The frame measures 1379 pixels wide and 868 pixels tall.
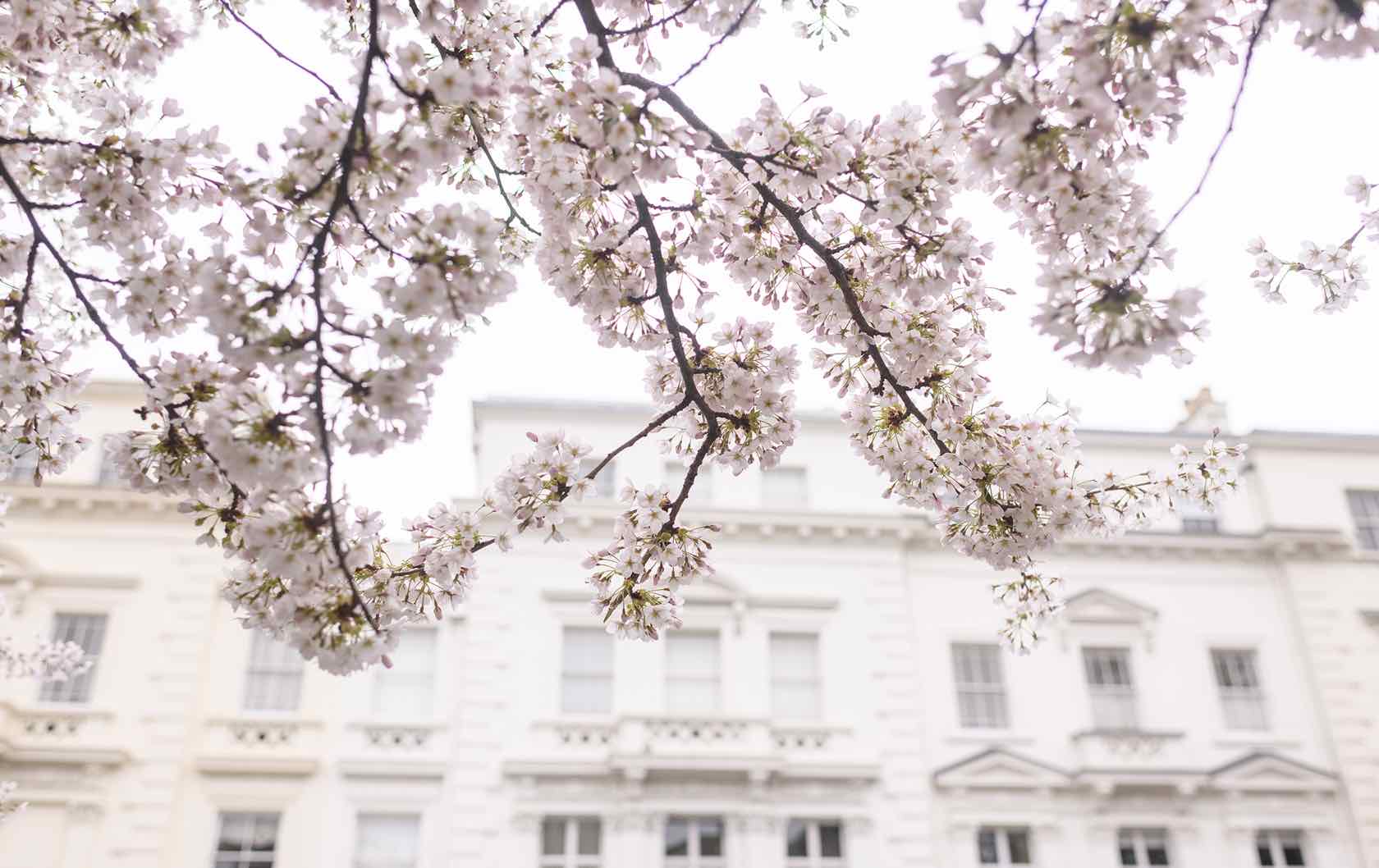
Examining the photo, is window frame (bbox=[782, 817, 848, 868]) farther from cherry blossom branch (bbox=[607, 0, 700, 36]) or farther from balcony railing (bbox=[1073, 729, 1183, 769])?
cherry blossom branch (bbox=[607, 0, 700, 36])

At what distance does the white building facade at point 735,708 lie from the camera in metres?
15.3

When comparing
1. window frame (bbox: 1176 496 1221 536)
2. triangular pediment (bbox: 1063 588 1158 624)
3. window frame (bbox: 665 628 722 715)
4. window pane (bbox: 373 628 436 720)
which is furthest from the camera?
window frame (bbox: 1176 496 1221 536)

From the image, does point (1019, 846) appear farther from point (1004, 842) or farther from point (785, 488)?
point (785, 488)

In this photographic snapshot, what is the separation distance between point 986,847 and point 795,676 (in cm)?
379

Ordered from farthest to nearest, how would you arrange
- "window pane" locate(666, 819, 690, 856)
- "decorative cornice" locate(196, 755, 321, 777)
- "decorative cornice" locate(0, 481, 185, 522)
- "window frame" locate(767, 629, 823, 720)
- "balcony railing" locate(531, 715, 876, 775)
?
"window frame" locate(767, 629, 823, 720) < "decorative cornice" locate(0, 481, 185, 522) < "balcony railing" locate(531, 715, 876, 775) < "window pane" locate(666, 819, 690, 856) < "decorative cornice" locate(196, 755, 321, 777)

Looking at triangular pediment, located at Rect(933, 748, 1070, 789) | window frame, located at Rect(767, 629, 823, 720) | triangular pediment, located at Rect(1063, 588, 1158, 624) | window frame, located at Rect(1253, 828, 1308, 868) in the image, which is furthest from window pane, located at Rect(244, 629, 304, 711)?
window frame, located at Rect(1253, 828, 1308, 868)

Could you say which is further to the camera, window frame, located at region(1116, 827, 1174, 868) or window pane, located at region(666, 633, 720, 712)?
window pane, located at region(666, 633, 720, 712)

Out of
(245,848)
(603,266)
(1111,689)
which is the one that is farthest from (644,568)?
(1111,689)

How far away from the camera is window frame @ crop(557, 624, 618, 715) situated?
1650cm

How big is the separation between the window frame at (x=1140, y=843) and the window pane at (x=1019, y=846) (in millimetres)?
1366

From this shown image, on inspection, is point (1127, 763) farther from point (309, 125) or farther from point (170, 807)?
point (309, 125)

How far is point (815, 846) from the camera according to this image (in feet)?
51.9

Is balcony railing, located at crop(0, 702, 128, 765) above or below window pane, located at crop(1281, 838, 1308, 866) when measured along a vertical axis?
above

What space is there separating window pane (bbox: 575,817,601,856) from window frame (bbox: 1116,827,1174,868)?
7876mm
